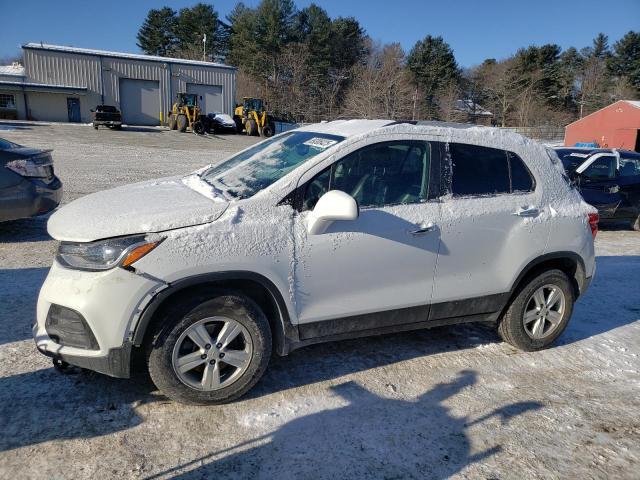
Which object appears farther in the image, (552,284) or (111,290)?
(552,284)

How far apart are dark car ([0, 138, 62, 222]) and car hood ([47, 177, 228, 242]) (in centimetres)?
355

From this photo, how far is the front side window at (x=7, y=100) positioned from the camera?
42.1 m

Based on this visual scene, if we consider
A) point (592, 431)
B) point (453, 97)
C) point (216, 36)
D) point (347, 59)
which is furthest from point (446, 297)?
point (216, 36)

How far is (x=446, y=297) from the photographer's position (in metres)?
3.89

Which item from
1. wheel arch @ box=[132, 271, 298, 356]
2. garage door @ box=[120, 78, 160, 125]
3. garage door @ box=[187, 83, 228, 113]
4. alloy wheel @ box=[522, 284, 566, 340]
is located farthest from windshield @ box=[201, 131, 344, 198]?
garage door @ box=[187, 83, 228, 113]

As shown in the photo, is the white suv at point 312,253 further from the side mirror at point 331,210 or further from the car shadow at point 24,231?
the car shadow at point 24,231

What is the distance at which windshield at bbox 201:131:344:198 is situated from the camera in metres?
3.53

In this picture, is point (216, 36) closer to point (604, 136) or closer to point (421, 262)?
point (604, 136)

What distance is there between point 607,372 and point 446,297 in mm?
1500

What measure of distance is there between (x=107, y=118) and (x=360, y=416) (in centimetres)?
3647

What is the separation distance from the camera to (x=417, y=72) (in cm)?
6044

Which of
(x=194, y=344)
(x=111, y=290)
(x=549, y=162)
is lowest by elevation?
(x=194, y=344)

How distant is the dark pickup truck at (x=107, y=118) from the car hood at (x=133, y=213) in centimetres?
3493

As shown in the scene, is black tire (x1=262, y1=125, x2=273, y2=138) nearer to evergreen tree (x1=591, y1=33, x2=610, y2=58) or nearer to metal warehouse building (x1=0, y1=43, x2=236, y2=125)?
metal warehouse building (x1=0, y1=43, x2=236, y2=125)
